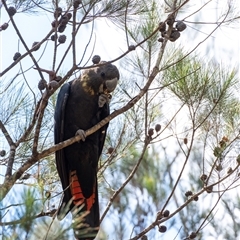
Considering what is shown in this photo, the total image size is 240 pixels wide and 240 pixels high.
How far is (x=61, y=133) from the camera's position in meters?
3.13

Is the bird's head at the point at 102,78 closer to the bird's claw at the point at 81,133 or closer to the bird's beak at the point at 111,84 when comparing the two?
the bird's beak at the point at 111,84

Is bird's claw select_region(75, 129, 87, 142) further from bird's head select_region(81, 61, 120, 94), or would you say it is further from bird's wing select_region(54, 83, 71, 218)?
bird's head select_region(81, 61, 120, 94)

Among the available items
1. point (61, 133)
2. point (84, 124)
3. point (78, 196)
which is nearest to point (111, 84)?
point (84, 124)

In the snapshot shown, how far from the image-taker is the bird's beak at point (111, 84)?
10.7 feet

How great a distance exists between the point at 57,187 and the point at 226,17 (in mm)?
1216

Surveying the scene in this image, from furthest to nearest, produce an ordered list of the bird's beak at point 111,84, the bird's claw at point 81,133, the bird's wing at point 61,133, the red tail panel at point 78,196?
the bird's beak at point 111,84
the red tail panel at point 78,196
the bird's wing at point 61,133
the bird's claw at point 81,133

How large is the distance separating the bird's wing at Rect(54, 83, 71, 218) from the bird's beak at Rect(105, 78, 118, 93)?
0.21 meters

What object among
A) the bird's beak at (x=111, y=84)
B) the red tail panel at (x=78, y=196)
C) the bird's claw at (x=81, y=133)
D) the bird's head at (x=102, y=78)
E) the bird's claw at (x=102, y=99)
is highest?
the bird's head at (x=102, y=78)

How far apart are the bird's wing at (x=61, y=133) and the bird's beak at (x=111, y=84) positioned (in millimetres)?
210

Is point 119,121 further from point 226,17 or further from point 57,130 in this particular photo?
point 226,17

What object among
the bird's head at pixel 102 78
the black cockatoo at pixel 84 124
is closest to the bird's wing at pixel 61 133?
the black cockatoo at pixel 84 124

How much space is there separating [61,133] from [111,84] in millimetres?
391

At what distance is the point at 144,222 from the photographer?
2779mm

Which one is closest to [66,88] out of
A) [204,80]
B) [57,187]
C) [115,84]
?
[115,84]
